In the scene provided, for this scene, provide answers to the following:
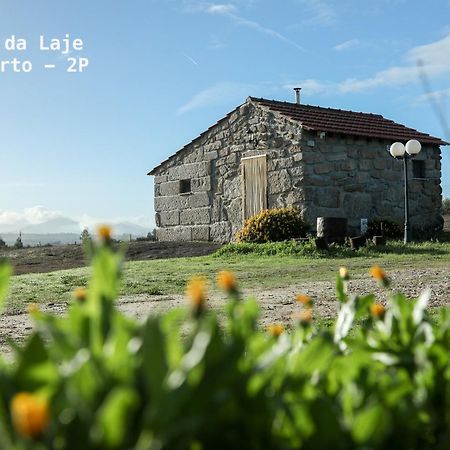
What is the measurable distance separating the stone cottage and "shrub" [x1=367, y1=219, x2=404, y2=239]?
574 mm

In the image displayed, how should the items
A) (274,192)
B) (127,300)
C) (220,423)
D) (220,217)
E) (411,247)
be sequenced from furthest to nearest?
(220,217) < (274,192) < (411,247) < (127,300) < (220,423)

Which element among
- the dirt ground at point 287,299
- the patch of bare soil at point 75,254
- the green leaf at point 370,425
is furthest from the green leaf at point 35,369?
the patch of bare soil at point 75,254

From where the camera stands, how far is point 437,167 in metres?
23.4

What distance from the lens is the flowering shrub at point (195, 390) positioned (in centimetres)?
87

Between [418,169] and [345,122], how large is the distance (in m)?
3.04

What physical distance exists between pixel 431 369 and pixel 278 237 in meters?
16.9

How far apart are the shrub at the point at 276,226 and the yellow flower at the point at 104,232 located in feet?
56.1

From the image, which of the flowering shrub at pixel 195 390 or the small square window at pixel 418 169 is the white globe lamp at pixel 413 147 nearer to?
the small square window at pixel 418 169

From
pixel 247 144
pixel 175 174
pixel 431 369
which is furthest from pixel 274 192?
pixel 431 369

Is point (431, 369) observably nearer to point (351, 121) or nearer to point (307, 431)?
point (307, 431)

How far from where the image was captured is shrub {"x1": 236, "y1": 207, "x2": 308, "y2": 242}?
18188mm

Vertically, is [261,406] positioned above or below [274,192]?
below

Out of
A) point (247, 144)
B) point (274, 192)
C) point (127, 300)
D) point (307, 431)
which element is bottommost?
point (127, 300)

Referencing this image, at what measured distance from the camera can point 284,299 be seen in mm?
7969
